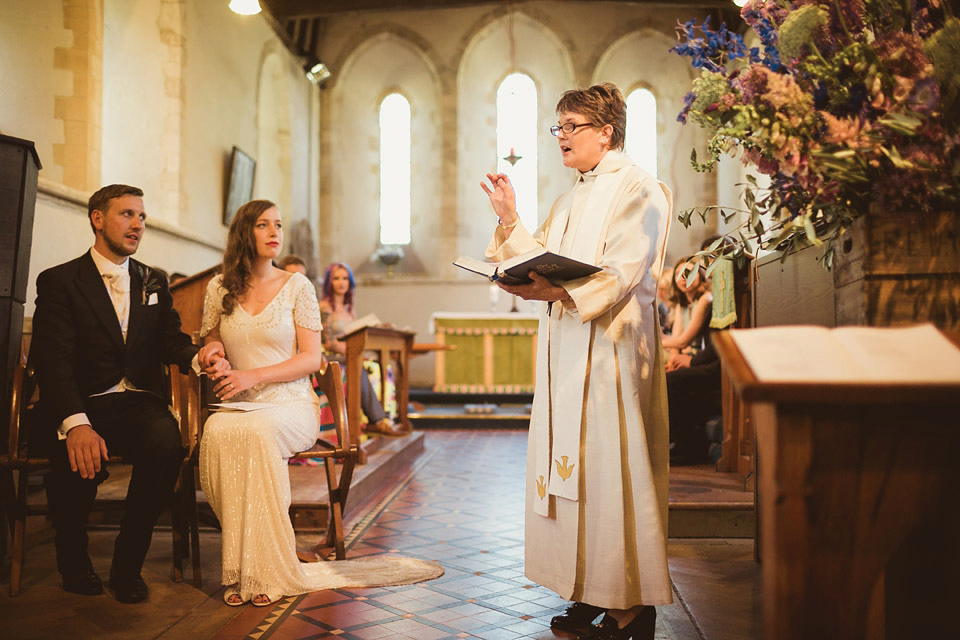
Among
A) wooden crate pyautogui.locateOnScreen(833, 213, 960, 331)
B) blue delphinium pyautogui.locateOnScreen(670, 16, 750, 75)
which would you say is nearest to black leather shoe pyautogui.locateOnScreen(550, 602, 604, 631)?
wooden crate pyautogui.locateOnScreen(833, 213, 960, 331)

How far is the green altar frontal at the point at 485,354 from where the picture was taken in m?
9.64

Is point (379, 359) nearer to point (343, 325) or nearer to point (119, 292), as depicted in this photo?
point (343, 325)

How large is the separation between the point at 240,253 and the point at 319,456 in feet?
2.78

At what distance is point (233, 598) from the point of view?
2.51 m

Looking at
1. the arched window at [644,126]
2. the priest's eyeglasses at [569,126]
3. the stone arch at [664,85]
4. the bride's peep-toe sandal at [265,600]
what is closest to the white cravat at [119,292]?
the bride's peep-toe sandal at [265,600]

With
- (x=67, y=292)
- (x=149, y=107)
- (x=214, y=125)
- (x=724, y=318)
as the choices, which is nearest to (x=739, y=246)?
(x=724, y=318)

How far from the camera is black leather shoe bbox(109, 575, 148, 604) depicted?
250 cm

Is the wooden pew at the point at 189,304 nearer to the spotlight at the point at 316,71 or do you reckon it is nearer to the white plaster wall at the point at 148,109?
the white plaster wall at the point at 148,109

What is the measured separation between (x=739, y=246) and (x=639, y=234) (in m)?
0.32

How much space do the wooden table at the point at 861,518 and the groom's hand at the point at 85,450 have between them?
6.97ft

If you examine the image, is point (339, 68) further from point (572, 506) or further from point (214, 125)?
point (572, 506)

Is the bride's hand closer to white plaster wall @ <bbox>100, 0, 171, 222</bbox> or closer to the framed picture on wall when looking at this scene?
white plaster wall @ <bbox>100, 0, 171, 222</bbox>

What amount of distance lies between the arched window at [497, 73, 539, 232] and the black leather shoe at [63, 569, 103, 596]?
10.6 metres

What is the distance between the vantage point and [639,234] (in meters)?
2.13
